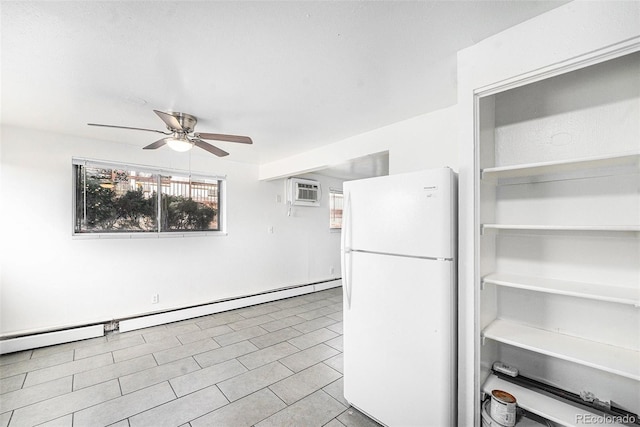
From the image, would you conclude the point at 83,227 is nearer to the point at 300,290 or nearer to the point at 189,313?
the point at 189,313

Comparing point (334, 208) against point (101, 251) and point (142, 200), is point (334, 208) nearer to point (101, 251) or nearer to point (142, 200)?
point (142, 200)

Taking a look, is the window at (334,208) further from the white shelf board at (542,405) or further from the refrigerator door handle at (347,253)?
the white shelf board at (542,405)

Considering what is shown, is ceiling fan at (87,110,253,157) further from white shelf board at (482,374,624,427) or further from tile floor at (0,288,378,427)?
white shelf board at (482,374,624,427)

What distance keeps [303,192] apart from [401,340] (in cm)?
381

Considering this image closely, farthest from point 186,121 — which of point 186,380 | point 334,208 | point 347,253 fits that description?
point 334,208

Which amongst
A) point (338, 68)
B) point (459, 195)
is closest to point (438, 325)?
point (459, 195)

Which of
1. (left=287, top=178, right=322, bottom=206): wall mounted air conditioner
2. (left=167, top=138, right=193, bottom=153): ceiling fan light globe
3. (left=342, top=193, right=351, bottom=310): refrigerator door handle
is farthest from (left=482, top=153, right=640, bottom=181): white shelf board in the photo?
(left=287, top=178, right=322, bottom=206): wall mounted air conditioner

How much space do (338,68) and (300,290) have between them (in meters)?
4.23

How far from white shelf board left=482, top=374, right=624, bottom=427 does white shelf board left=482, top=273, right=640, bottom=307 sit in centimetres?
63

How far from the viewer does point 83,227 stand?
10.9 ft

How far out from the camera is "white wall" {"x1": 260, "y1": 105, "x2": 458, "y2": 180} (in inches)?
89.2

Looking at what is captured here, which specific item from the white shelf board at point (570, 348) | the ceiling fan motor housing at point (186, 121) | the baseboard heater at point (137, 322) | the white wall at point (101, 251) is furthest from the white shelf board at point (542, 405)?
the white wall at point (101, 251)

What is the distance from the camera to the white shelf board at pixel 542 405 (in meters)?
1.37

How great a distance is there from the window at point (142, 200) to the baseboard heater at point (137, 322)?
44.4 inches
